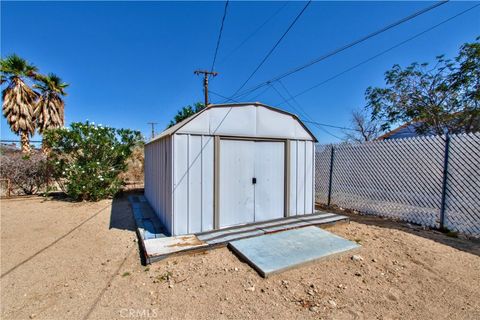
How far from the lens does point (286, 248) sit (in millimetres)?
3547

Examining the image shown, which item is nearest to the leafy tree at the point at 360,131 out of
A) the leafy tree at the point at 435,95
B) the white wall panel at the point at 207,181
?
the leafy tree at the point at 435,95

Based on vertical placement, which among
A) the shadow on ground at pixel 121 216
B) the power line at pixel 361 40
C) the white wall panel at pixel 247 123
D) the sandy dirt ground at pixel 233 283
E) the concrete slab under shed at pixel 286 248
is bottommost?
the shadow on ground at pixel 121 216

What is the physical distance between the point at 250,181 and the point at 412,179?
377cm

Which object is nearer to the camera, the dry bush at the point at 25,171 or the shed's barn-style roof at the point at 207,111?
the shed's barn-style roof at the point at 207,111

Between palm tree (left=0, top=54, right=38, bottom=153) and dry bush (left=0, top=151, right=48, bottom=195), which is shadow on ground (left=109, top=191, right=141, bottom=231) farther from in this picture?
palm tree (left=0, top=54, right=38, bottom=153)

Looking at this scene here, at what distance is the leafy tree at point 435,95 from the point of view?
8.23 m

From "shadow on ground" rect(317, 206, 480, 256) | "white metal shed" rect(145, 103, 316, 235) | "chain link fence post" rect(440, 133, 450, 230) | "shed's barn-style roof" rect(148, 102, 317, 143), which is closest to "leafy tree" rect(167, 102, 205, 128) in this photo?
"white metal shed" rect(145, 103, 316, 235)

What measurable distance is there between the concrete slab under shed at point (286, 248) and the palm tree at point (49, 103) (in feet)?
41.6

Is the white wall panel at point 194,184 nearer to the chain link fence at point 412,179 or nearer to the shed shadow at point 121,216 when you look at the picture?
the shed shadow at point 121,216

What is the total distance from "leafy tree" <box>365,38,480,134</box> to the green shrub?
12.0 meters

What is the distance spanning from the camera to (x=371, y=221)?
5.25m

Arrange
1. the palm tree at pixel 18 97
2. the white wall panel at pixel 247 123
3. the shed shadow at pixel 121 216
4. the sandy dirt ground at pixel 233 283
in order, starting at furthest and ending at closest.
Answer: the palm tree at pixel 18 97 → the shed shadow at pixel 121 216 → the white wall panel at pixel 247 123 → the sandy dirt ground at pixel 233 283

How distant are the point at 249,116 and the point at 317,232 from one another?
8.93ft

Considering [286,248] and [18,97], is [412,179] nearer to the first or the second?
[286,248]
